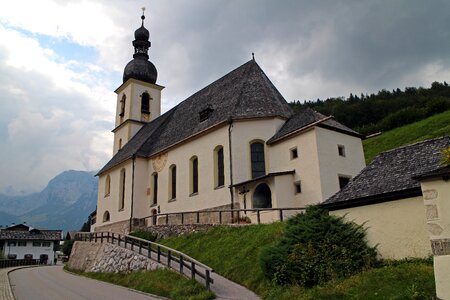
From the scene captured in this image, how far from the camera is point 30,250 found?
64.4 meters

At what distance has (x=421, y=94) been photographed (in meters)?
83.7

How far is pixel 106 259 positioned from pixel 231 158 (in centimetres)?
963

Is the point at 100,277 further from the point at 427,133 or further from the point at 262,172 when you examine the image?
the point at 427,133

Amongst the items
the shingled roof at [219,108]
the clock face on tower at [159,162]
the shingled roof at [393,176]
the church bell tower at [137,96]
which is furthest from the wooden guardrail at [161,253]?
the church bell tower at [137,96]

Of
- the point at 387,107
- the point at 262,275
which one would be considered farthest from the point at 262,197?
the point at 387,107

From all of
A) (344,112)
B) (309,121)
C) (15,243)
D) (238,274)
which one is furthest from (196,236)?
(344,112)

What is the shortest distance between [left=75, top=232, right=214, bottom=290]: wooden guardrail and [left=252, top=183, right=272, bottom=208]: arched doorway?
6023mm

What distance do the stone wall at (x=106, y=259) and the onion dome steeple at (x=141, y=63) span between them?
2106cm

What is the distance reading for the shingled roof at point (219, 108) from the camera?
88.2 feet

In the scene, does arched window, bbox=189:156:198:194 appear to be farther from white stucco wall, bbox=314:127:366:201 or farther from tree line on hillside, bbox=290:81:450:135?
tree line on hillside, bbox=290:81:450:135

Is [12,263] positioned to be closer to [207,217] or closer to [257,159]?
[207,217]

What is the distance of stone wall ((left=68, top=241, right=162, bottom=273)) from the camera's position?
59.7 ft

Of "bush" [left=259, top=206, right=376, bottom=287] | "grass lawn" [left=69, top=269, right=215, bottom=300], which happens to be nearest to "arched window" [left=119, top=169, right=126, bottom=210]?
"grass lawn" [left=69, top=269, right=215, bottom=300]

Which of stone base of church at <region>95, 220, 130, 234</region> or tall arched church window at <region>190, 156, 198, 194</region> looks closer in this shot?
tall arched church window at <region>190, 156, 198, 194</region>
